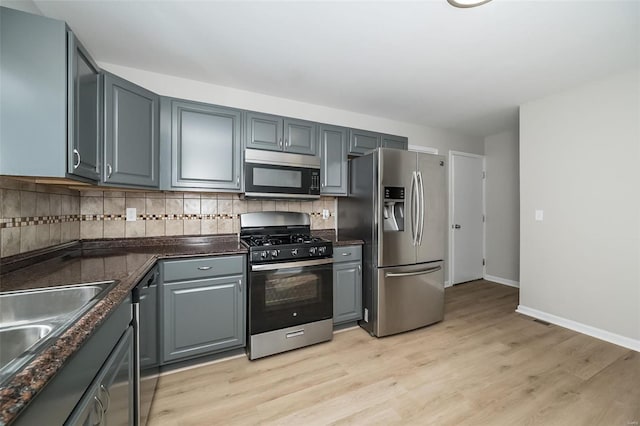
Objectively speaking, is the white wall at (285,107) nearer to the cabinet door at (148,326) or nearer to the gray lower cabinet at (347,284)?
the gray lower cabinet at (347,284)

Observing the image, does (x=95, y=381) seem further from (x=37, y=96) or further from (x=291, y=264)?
(x=291, y=264)

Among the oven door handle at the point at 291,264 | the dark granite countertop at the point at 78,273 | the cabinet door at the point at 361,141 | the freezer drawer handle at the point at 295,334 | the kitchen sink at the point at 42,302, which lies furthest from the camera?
the cabinet door at the point at 361,141

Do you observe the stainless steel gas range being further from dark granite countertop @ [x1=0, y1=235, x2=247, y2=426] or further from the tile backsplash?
the tile backsplash

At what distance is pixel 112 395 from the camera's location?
1005 millimetres

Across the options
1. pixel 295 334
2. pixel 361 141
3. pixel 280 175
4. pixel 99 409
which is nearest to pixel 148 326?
pixel 99 409

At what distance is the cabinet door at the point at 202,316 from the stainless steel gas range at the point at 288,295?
0.12 metres

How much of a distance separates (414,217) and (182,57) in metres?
2.52

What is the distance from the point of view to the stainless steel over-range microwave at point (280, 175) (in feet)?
7.88

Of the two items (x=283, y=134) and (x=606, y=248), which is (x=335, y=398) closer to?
(x=283, y=134)

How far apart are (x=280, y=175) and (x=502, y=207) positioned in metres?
3.68

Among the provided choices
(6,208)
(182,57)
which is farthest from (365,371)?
(182,57)

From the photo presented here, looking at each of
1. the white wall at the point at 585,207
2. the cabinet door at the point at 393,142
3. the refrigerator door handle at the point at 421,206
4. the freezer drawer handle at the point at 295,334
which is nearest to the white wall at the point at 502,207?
the white wall at the point at 585,207

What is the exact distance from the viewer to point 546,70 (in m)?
2.27

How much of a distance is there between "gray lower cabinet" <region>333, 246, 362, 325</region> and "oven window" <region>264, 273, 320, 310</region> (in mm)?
290
